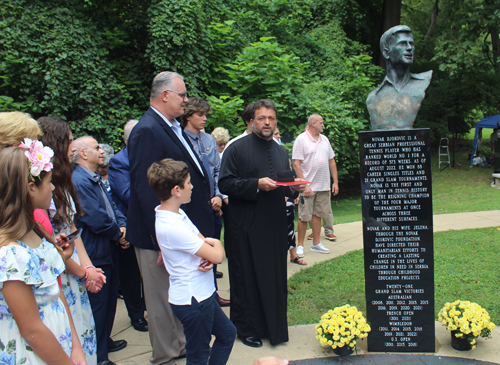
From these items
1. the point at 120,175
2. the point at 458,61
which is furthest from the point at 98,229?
the point at 458,61

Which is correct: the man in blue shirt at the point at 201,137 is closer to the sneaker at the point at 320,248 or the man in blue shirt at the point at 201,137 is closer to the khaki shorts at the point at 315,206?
the khaki shorts at the point at 315,206

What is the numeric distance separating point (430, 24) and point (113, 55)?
20.2 meters

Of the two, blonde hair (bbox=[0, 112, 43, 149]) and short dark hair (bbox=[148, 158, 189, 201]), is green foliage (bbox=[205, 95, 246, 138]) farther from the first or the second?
blonde hair (bbox=[0, 112, 43, 149])

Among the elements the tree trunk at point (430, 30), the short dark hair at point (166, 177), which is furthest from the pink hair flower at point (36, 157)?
the tree trunk at point (430, 30)

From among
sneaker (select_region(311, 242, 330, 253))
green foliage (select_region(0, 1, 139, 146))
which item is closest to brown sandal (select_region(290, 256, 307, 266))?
sneaker (select_region(311, 242, 330, 253))

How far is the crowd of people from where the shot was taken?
177cm

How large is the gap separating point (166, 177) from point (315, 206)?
451 centimetres

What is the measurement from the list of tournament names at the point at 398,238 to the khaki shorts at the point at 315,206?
2.91 m

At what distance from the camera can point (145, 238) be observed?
10.7 feet

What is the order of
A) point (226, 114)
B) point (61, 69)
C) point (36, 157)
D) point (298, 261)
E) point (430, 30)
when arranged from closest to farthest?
point (36, 157)
point (298, 261)
point (61, 69)
point (226, 114)
point (430, 30)

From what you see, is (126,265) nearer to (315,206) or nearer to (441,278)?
(315,206)

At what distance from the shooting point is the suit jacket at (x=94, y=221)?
3453 millimetres

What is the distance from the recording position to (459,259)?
6223 mm

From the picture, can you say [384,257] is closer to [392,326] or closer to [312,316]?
[392,326]
